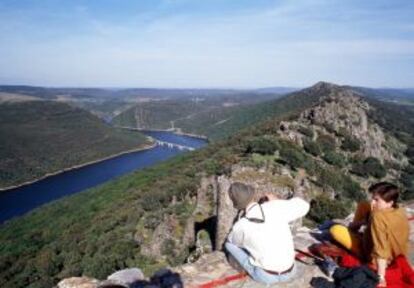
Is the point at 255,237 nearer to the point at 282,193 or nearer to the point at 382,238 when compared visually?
the point at 382,238

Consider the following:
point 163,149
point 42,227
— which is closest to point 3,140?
point 163,149

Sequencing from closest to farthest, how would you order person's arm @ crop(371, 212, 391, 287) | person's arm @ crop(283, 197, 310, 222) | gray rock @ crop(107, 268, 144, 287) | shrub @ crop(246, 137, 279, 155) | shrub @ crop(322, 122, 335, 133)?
person's arm @ crop(283, 197, 310, 222)
person's arm @ crop(371, 212, 391, 287)
gray rock @ crop(107, 268, 144, 287)
shrub @ crop(246, 137, 279, 155)
shrub @ crop(322, 122, 335, 133)

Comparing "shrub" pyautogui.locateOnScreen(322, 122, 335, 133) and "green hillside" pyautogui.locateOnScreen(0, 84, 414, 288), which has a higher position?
"shrub" pyautogui.locateOnScreen(322, 122, 335, 133)

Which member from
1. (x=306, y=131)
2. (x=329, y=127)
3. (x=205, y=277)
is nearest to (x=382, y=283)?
(x=205, y=277)

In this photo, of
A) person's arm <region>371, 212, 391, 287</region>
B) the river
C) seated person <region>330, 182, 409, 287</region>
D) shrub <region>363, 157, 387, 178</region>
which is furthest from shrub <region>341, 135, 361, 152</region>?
the river

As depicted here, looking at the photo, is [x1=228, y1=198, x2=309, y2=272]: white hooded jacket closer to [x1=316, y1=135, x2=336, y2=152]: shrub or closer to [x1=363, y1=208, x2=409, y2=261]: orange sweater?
[x1=363, y1=208, x2=409, y2=261]: orange sweater

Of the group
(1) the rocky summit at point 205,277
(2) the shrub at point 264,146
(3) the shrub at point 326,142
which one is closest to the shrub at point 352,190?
(3) the shrub at point 326,142

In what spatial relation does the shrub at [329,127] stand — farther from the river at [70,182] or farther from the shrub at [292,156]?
the river at [70,182]

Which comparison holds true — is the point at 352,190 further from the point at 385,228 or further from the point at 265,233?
the point at 265,233
